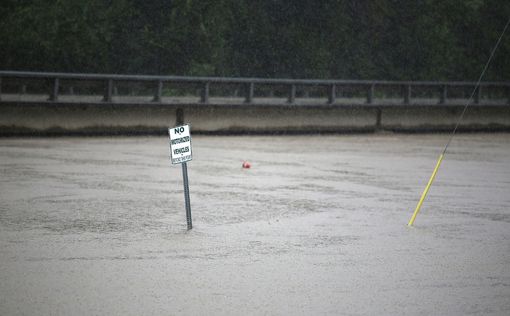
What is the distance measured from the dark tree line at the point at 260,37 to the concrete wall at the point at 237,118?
1762 centimetres

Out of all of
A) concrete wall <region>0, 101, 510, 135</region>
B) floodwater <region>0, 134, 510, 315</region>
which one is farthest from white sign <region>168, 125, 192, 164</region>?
concrete wall <region>0, 101, 510, 135</region>

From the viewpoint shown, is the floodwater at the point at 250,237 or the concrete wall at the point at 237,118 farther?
the concrete wall at the point at 237,118

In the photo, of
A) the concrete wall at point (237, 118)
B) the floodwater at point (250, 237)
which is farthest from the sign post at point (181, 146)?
the concrete wall at point (237, 118)

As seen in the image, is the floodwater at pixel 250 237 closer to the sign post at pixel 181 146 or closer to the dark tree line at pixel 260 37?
the sign post at pixel 181 146

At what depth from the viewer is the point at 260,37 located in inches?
2014

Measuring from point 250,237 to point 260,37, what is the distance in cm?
4164

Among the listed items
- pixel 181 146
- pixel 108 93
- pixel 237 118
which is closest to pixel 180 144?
pixel 181 146

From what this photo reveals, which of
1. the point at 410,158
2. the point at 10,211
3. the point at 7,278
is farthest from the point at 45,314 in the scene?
the point at 410,158

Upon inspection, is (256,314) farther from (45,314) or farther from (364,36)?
(364,36)

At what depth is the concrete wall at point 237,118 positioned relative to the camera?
2361 centimetres

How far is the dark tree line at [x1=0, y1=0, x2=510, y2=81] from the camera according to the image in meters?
43.9

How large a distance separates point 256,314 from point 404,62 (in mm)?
49776

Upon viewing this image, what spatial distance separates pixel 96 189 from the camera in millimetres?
13859

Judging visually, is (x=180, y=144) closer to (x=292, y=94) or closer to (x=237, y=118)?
(x=237, y=118)
